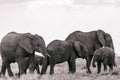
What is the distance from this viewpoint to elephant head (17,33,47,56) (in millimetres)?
19562

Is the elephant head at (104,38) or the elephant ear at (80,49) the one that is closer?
the elephant ear at (80,49)

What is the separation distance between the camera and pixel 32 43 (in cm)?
1997

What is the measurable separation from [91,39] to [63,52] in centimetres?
497

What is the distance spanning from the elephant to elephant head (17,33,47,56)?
580 millimetres

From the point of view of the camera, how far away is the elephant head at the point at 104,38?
25.1 meters

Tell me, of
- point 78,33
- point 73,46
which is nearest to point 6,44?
point 73,46

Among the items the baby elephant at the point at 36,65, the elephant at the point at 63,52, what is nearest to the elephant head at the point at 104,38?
the elephant at the point at 63,52

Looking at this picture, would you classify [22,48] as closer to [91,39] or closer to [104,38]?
[91,39]

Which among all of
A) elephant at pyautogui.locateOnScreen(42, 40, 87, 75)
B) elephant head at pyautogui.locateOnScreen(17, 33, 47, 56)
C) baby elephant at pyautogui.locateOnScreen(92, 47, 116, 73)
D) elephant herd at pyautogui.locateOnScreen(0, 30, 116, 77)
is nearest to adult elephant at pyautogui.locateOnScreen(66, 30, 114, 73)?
baby elephant at pyautogui.locateOnScreen(92, 47, 116, 73)

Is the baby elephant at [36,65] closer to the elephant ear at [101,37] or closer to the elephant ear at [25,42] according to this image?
the elephant ear at [25,42]

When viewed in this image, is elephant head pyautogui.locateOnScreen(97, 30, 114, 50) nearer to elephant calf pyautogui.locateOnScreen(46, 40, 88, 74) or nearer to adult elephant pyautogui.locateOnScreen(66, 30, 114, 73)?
adult elephant pyautogui.locateOnScreen(66, 30, 114, 73)

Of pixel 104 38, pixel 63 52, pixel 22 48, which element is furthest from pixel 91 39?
pixel 22 48

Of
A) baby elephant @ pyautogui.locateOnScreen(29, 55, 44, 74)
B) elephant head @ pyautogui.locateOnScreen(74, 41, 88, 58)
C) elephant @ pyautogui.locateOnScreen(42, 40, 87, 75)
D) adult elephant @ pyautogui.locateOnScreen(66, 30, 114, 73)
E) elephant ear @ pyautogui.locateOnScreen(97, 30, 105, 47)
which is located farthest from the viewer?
elephant ear @ pyautogui.locateOnScreen(97, 30, 105, 47)

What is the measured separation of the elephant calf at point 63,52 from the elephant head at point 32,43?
580 millimetres
